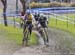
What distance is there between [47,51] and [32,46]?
4.36ft

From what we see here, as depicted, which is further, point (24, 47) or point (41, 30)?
point (41, 30)

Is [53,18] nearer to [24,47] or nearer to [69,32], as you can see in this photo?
[69,32]

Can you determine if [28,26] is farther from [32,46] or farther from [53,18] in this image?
[53,18]

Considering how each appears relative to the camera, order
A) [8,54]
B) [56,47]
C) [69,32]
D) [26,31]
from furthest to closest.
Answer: [69,32], [26,31], [56,47], [8,54]

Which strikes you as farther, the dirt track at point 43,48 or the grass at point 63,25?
the grass at point 63,25

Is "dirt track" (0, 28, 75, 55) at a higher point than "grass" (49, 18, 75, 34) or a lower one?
higher

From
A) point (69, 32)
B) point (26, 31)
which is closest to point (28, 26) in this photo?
point (26, 31)

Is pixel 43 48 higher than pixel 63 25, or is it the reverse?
pixel 43 48

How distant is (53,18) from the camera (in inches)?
965

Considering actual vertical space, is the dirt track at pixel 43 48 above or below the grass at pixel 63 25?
above

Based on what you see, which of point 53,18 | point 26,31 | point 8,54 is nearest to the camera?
point 8,54

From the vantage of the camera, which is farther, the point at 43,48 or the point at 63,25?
the point at 63,25

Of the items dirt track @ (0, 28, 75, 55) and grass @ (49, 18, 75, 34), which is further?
grass @ (49, 18, 75, 34)

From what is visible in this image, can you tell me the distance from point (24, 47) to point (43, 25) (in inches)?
79.6
